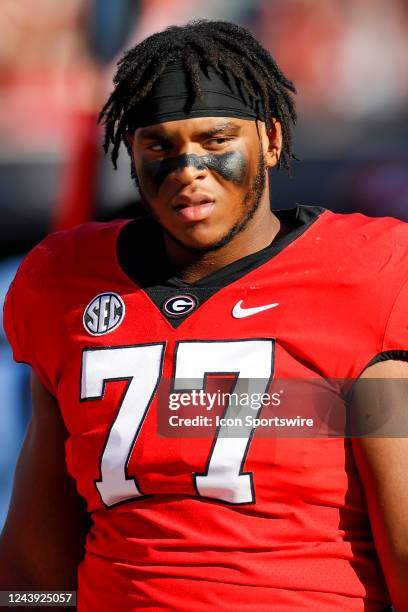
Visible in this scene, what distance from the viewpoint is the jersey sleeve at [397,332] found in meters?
1.38

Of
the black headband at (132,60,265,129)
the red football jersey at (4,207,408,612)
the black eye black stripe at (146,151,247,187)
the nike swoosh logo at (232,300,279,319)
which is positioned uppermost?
the black headband at (132,60,265,129)

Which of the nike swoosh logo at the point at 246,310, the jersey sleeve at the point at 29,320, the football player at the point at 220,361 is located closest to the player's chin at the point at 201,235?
the football player at the point at 220,361

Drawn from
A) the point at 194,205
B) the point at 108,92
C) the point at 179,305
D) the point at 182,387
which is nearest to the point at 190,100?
the point at 194,205

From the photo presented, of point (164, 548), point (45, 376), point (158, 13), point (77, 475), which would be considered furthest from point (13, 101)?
point (164, 548)

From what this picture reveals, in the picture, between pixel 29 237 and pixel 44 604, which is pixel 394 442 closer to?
pixel 44 604

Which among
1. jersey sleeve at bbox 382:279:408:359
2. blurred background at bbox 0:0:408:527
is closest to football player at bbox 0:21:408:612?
jersey sleeve at bbox 382:279:408:359

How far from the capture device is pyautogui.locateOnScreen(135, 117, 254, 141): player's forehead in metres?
1.47

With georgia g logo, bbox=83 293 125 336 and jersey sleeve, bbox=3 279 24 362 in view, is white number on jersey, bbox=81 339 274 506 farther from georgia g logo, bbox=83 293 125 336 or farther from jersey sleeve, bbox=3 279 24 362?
jersey sleeve, bbox=3 279 24 362

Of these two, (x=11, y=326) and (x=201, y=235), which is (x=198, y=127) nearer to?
(x=201, y=235)

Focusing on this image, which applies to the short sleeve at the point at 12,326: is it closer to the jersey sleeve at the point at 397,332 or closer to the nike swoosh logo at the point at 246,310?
the nike swoosh logo at the point at 246,310

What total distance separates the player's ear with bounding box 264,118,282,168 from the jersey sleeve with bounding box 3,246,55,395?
40 centimetres

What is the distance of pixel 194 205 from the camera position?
147cm

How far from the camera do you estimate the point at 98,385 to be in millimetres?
1498

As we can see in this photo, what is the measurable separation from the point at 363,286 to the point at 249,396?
0.71 feet
